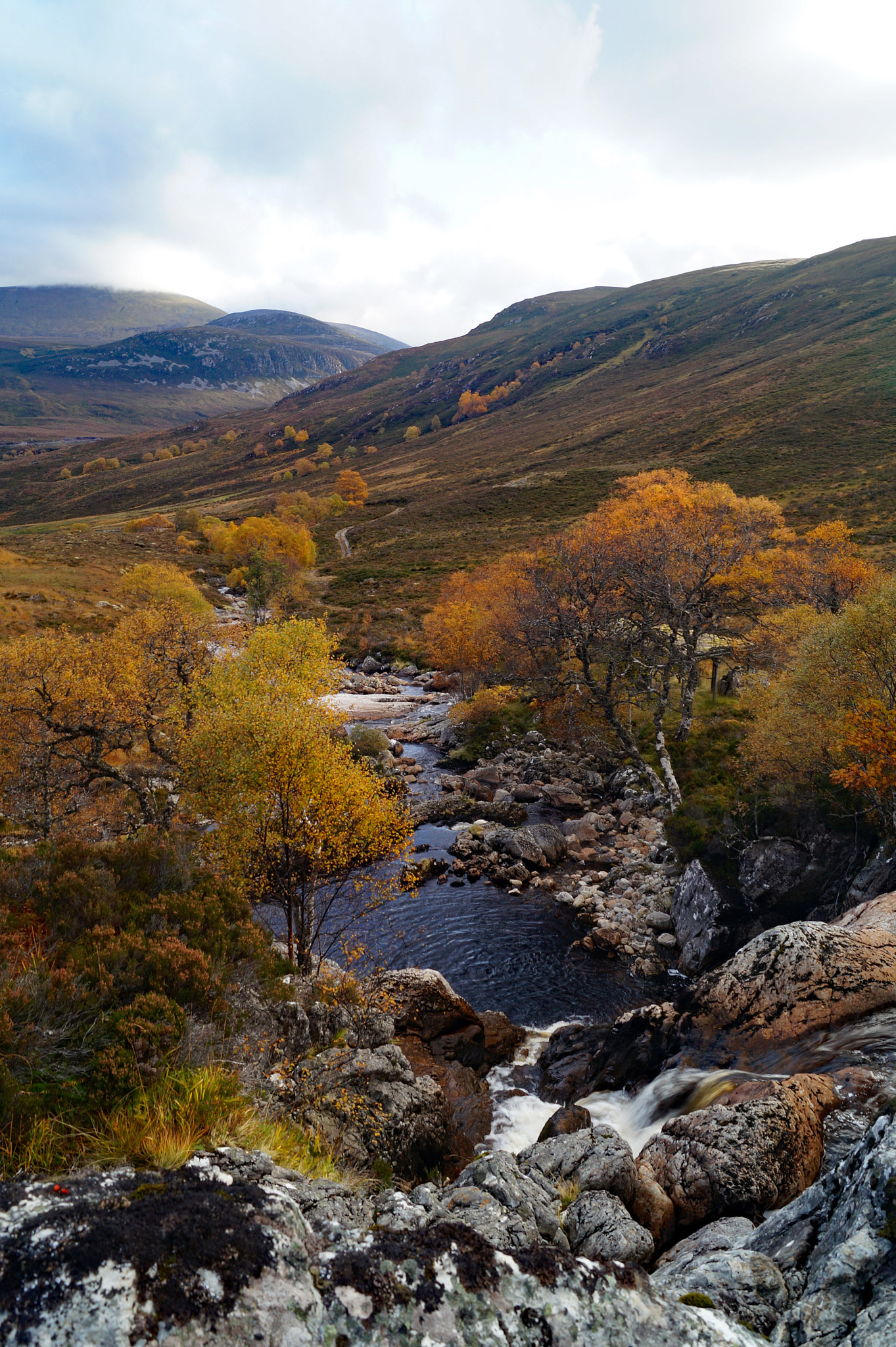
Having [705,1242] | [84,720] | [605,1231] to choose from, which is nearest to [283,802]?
[605,1231]

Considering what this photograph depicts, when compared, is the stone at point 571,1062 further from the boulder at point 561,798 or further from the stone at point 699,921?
the boulder at point 561,798

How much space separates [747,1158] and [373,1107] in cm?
848

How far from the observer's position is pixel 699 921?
25266mm

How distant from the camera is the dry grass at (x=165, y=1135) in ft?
23.2

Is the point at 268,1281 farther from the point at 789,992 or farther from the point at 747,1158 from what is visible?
the point at 789,992

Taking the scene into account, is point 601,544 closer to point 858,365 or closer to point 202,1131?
point 202,1131

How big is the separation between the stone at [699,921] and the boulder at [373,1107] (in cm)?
1323

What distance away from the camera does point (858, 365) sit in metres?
152

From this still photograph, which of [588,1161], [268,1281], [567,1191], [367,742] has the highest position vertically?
[268,1281]

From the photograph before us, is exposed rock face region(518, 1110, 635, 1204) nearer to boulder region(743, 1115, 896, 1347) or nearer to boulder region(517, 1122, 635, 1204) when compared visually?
boulder region(517, 1122, 635, 1204)

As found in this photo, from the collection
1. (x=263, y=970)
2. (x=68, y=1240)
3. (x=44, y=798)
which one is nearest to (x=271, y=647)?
(x=44, y=798)

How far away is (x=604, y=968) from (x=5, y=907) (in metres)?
22.7

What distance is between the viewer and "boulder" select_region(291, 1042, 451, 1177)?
1319 cm

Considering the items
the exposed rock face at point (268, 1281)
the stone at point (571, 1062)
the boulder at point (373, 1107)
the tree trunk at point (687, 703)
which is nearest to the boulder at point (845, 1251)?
the exposed rock face at point (268, 1281)
